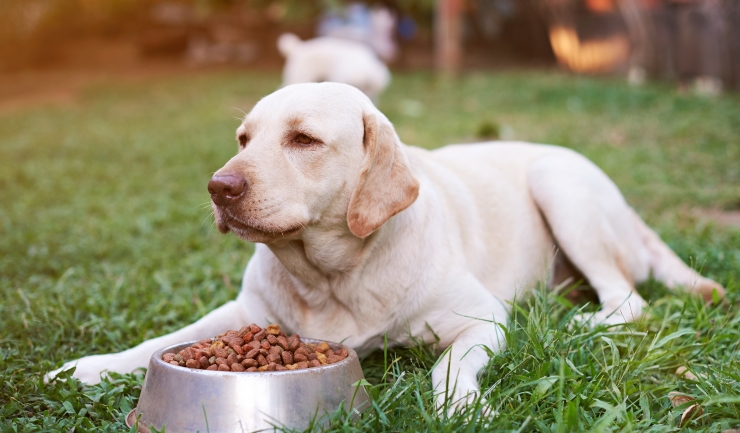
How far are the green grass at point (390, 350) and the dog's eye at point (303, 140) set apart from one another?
2.65ft

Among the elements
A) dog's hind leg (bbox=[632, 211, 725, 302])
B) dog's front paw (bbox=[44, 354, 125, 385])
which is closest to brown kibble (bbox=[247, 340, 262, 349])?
dog's front paw (bbox=[44, 354, 125, 385])

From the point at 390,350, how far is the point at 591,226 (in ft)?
4.06

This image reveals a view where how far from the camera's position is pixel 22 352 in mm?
2918

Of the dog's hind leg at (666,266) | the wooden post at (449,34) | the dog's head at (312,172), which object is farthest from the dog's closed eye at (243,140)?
the wooden post at (449,34)

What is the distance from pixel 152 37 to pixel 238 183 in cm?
2093

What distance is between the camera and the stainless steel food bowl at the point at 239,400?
2.11 meters

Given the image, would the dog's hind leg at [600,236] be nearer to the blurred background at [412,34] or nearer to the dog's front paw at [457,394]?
the dog's front paw at [457,394]

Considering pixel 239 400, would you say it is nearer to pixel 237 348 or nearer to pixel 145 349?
pixel 237 348

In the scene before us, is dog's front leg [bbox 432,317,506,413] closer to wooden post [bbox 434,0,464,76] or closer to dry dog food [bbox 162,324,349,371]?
dry dog food [bbox 162,324,349,371]

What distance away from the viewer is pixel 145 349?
9.40 ft

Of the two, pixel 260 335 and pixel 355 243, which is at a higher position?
pixel 355 243

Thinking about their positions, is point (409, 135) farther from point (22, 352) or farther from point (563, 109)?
point (22, 352)

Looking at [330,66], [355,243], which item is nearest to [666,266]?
[355,243]

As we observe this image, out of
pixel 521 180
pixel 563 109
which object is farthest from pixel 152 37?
pixel 521 180
